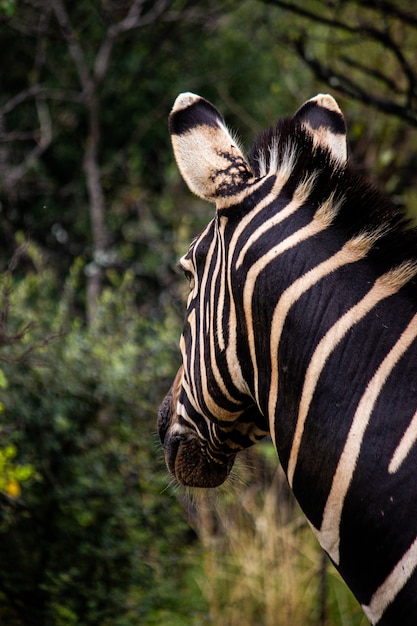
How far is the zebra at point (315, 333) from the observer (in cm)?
222

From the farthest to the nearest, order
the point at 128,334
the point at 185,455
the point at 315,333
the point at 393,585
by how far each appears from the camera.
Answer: the point at 128,334
the point at 185,455
the point at 315,333
the point at 393,585

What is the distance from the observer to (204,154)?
2617 millimetres

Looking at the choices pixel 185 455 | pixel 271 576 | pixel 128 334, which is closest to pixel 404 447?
pixel 185 455

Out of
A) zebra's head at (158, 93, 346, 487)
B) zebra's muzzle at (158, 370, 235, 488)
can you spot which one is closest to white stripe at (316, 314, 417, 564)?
zebra's head at (158, 93, 346, 487)

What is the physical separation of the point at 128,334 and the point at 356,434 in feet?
13.8

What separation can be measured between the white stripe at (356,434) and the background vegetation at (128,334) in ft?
3.27

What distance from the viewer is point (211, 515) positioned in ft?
25.7

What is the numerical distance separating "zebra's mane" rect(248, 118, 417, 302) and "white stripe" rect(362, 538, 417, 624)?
749 millimetres

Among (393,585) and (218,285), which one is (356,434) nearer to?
(393,585)

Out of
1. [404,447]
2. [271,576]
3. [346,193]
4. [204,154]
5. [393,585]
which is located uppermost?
[346,193]

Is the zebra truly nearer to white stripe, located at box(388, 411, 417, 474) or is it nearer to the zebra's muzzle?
white stripe, located at box(388, 411, 417, 474)

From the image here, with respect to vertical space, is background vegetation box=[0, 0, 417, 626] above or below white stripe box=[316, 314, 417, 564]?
below

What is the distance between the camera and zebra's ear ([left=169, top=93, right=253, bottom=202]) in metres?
2.61

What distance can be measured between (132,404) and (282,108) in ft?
25.6
